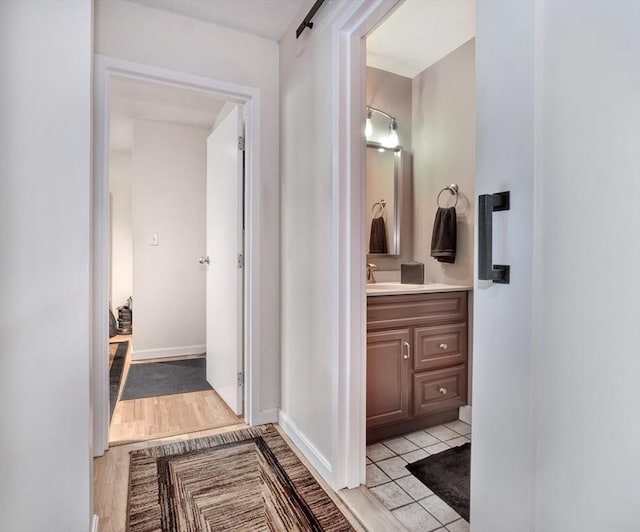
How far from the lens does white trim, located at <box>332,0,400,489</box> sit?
1.63 meters

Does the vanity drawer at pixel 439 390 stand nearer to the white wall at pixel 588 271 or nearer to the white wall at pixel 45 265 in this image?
the white wall at pixel 588 271

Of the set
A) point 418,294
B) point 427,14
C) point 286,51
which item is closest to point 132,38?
point 286,51

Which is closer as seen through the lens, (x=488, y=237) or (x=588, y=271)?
(x=588, y=271)

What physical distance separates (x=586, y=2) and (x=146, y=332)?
4.12 m

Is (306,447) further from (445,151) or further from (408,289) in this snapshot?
(445,151)

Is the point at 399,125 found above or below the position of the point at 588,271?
above

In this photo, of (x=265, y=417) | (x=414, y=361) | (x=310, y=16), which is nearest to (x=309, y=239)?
(x=414, y=361)

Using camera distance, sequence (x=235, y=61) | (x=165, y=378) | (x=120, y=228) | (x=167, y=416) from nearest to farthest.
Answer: (x=235, y=61) < (x=167, y=416) < (x=165, y=378) < (x=120, y=228)

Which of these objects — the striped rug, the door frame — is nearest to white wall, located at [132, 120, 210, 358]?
the door frame

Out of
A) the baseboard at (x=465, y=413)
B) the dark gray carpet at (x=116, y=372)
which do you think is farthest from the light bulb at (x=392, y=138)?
the dark gray carpet at (x=116, y=372)

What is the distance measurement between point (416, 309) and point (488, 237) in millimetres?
1391

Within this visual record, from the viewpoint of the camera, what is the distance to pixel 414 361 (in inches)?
84.7

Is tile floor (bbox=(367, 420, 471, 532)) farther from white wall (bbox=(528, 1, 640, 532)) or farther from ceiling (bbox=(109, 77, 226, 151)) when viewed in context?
ceiling (bbox=(109, 77, 226, 151))

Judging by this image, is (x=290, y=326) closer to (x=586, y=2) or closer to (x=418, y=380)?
(x=418, y=380)
